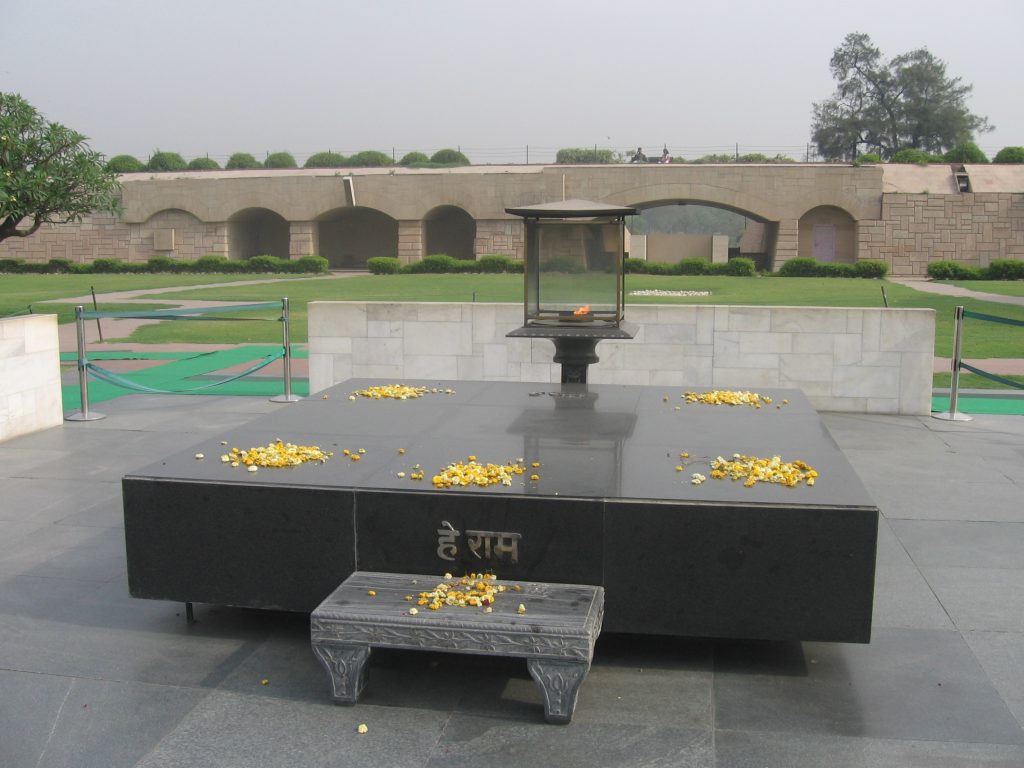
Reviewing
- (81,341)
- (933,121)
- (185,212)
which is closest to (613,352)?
(81,341)

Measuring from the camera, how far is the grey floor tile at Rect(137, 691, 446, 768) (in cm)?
340

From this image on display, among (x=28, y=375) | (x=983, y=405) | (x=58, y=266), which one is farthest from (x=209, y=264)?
(x=983, y=405)

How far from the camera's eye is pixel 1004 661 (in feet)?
13.8

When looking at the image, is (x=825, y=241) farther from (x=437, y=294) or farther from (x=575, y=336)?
(x=575, y=336)

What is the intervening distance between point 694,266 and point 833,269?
16.0 ft

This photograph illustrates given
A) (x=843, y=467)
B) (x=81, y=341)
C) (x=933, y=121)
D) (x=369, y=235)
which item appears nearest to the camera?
(x=843, y=467)

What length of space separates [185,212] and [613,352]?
34647 millimetres

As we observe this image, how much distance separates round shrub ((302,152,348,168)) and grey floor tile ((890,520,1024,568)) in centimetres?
4577

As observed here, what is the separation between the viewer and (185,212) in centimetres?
4119

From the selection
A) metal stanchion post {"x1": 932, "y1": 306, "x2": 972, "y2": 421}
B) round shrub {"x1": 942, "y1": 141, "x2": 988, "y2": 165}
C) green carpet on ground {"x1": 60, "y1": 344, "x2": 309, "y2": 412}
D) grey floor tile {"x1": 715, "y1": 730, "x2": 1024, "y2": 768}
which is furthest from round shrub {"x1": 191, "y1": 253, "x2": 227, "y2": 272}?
grey floor tile {"x1": 715, "y1": 730, "x2": 1024, "y2": 768}

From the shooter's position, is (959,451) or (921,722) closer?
(921,722)

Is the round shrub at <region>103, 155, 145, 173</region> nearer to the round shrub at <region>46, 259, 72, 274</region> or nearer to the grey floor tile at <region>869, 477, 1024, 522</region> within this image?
the round shrub at <region>46, 259, 72, 274</region>

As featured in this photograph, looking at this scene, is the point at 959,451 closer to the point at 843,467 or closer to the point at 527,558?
the point at 843,467

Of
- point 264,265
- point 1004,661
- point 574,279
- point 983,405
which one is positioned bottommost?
point 983,405
